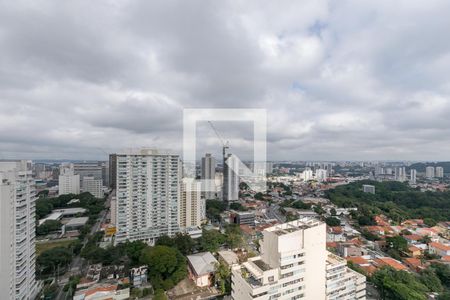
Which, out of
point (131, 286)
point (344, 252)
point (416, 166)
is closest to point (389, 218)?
point (344, 252)

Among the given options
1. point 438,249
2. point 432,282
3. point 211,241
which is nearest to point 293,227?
point 211,241

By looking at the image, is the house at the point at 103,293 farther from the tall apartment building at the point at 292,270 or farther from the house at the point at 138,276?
the tall apartment building at the point at 292,270

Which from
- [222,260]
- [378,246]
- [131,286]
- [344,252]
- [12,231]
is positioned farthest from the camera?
[378,246]

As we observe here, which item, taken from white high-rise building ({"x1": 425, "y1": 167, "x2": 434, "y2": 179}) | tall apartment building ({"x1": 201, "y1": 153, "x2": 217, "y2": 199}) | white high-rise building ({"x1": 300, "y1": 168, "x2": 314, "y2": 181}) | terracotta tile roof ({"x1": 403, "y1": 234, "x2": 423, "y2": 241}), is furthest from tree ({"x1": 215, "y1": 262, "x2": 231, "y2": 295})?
white high-rise building ({"x1": 425, "y1": 167, "x2": 434, "y2": 179})

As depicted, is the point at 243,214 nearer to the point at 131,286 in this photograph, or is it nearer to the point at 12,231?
the point at 131,286

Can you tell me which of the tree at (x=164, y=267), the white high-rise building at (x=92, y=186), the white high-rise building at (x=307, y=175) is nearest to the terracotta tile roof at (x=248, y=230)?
the tree at (x=164, y=267)

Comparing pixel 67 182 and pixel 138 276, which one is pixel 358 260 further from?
pixel 67 182
